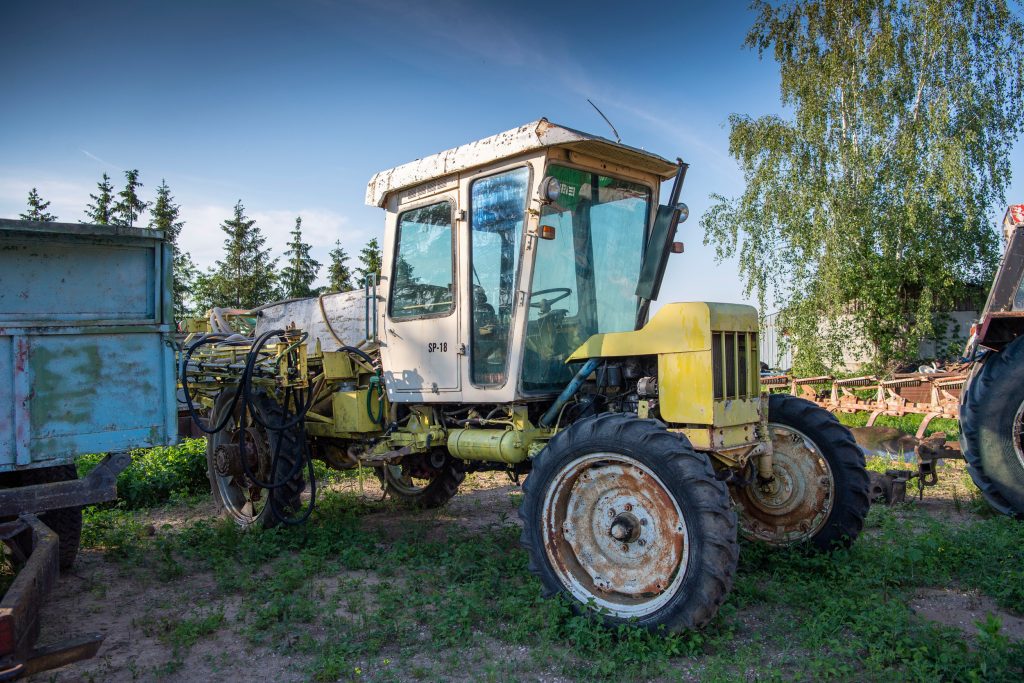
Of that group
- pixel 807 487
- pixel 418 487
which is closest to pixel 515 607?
pixel 807 487

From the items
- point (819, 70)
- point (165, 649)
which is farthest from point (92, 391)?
point (819, 70)

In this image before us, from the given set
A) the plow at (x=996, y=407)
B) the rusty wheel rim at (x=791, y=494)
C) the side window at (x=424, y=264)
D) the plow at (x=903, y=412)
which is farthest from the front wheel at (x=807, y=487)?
the side window at (x=424, y=264)

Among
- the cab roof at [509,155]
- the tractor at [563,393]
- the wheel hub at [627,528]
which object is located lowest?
the wheel hub at [627,528]

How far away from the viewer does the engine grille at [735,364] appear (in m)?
4.20

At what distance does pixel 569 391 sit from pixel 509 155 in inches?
61.7

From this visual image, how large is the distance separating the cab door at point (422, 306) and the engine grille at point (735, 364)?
1852mm

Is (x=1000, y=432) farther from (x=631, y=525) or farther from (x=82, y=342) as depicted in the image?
(x=82, y=342)

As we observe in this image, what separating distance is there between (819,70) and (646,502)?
61.5 feet

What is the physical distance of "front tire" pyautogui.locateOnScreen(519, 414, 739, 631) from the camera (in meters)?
3.61

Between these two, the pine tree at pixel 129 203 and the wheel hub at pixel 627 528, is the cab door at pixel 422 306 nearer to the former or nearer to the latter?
the wheel hub at pixel 627 528

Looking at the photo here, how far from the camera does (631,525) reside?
12.9 ft

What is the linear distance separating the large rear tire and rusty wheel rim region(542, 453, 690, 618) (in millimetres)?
3526

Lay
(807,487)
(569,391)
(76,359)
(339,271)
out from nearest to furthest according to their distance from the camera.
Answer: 1. (76,359)
2. (569,391)
3. (807,487)
4. (339,271)

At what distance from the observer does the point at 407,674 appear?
3564 millimetres
